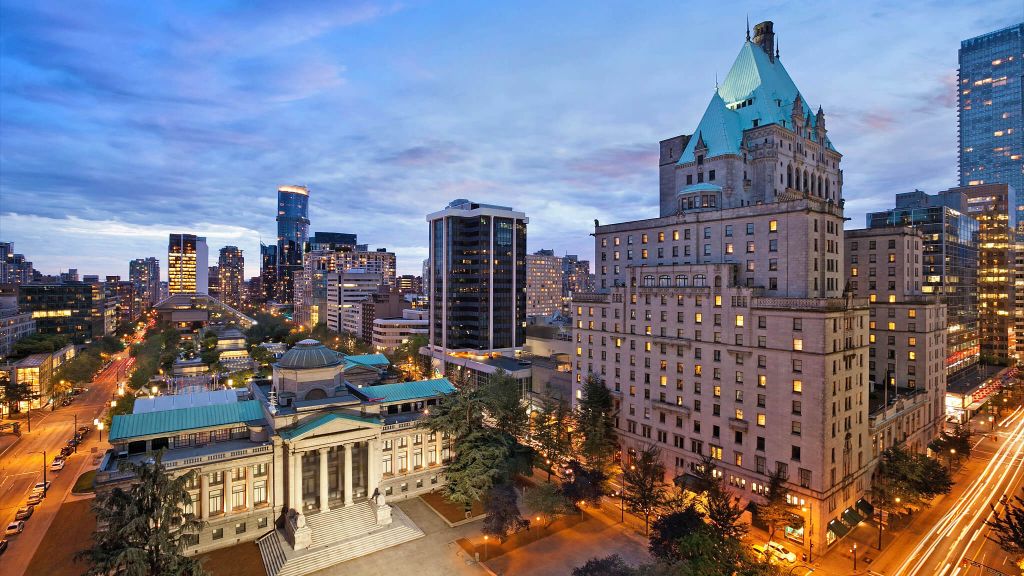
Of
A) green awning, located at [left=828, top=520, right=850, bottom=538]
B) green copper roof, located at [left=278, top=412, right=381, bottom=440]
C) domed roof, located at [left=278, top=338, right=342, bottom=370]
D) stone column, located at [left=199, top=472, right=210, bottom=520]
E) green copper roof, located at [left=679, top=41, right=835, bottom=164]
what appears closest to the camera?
stone column, located at [left=199, top=472, right=210, bottom=520]

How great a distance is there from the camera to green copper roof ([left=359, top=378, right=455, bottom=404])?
70.7 metres

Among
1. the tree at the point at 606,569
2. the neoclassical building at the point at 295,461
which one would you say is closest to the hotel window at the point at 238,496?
the neoclassical building at the point at 295,461

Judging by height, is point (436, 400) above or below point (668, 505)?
above

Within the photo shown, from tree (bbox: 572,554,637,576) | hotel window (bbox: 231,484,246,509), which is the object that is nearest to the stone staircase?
hotel window (bbox: 231,484,246,509)

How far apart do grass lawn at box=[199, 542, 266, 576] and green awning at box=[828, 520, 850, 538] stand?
205 feet

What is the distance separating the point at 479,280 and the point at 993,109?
7930 inches

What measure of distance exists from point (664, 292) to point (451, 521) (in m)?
44.2

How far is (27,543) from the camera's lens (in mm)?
53094

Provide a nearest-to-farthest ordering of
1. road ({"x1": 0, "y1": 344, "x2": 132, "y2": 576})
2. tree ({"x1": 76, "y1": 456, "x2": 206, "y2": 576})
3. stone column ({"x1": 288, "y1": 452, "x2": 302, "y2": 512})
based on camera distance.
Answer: tree ({"x1": 76, "y1": 456, "x2": 206, "y2": 576}) < road ({"x1": 0, "y1": 344, "x2": 132, "y2": 576}) < stone column ({"x1": 288, "y1": 452, "x2": 302, "y2": 512})

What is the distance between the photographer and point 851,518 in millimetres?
58000

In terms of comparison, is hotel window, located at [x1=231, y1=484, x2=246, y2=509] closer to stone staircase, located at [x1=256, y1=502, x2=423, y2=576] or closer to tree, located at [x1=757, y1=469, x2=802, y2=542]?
stone staircase, located at [x1=256, y1=502, x2=423, y2=576]

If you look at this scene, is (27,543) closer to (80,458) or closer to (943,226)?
(80,458)

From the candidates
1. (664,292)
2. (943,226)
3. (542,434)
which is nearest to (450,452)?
(542,434)

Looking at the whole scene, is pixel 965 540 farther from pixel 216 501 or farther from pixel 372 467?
pixel 216 501
